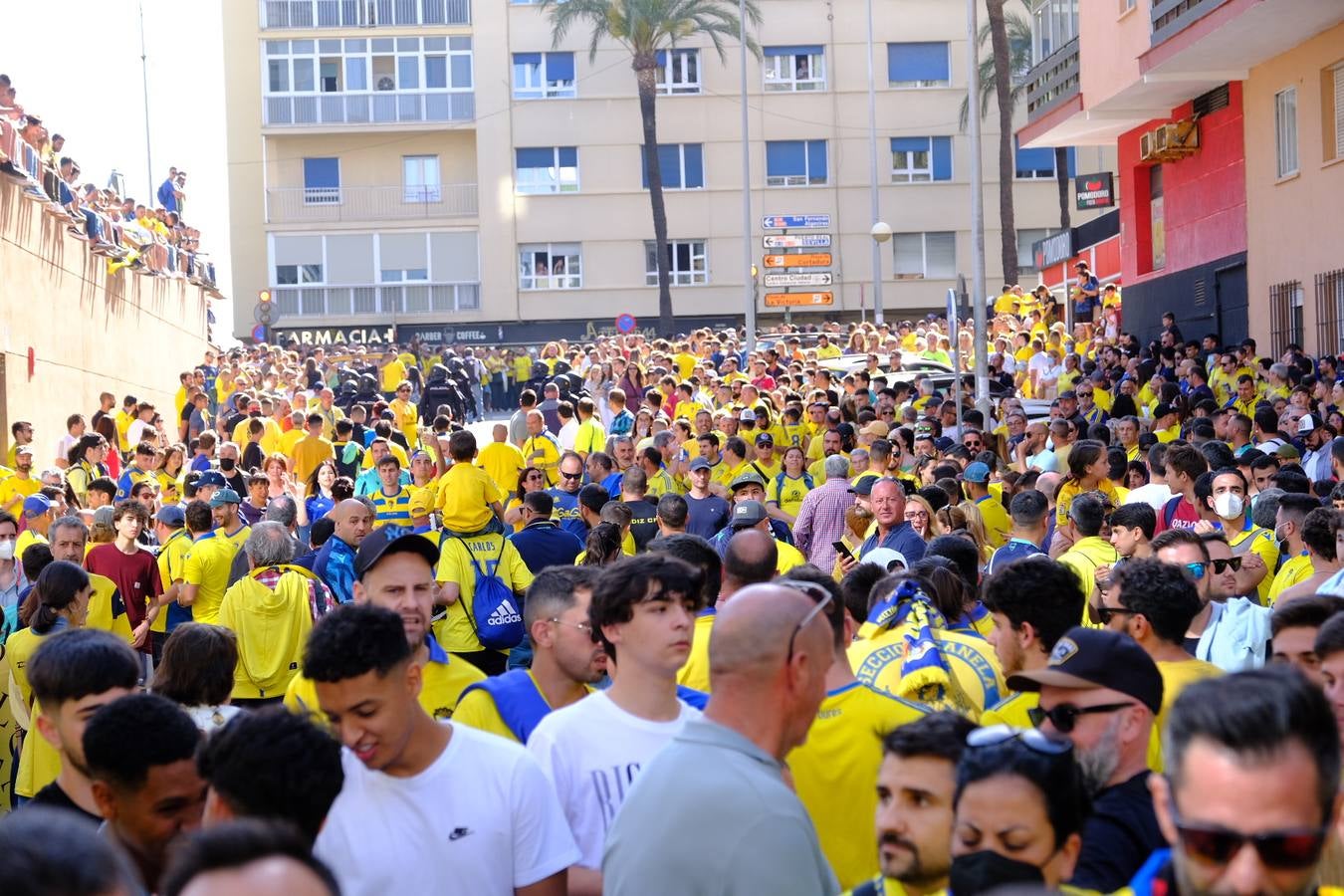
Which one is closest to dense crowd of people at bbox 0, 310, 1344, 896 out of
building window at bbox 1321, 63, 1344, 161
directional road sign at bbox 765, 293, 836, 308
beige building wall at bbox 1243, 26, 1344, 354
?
beige building wall at bbox 1243, 26, 1344, 354

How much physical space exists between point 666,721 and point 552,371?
1194 inches

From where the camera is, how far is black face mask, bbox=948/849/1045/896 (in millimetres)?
3326

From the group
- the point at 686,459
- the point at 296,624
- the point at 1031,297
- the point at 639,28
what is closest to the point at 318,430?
the point at 686,459

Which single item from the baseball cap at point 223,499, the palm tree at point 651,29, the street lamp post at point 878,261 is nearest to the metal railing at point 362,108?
the palm tree at point 651,29

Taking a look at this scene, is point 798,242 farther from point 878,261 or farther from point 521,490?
point 521,490

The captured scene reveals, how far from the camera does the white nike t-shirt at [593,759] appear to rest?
4684 mm

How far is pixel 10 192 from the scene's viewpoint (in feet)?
72.4

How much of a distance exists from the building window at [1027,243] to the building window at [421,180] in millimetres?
19612

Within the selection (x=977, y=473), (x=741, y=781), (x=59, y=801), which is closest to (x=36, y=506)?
(x=977, y=473)

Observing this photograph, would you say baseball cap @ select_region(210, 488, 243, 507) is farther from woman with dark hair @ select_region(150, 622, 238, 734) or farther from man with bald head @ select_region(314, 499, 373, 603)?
woman with dark hair @ select_region(150, 622, 238, 734)

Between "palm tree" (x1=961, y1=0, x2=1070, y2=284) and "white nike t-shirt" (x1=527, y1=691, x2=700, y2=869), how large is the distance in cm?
2966

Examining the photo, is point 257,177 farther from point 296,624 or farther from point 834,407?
point 296,624

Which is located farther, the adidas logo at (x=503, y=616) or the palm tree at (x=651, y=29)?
the palm tree at (x=651, y=29)

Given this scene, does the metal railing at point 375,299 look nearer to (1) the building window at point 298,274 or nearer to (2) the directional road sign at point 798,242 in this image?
(1) the building window at point 298,274
